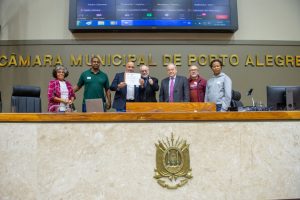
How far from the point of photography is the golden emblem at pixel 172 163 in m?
2.48

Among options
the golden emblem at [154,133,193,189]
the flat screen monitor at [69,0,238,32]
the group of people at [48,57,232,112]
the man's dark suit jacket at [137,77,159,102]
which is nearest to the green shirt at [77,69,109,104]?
the group of people at [48,57,232,112]

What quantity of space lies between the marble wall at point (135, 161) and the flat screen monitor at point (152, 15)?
117 inches

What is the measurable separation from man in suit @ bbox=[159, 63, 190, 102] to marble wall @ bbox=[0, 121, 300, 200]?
4.80ft

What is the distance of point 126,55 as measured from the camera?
5.37m

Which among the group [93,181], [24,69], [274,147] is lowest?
[93,181]

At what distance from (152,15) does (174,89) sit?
5.61ft

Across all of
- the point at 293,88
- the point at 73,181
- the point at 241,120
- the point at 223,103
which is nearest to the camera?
the point at 73,181

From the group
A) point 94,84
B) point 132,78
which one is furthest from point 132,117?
point 94,84

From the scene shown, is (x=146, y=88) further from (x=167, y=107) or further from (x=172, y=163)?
(x=172, y=163)

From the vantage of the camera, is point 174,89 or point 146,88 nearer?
point 174,89

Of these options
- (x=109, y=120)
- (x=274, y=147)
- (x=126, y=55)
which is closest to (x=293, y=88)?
(x=274, y=147)

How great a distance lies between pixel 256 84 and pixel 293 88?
2.18 meters

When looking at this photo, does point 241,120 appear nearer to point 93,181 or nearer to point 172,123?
point 172,123

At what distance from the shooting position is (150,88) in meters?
4.19
